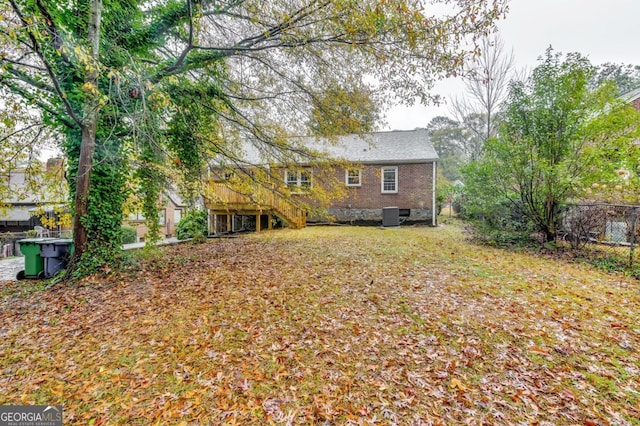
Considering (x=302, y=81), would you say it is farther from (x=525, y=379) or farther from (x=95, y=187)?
(x=525, y=379)

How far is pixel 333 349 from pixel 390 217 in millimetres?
12526

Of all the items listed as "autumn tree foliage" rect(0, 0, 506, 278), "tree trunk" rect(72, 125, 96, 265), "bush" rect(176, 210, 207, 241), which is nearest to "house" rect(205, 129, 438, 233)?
"bush" rect(176, 210, 207, 241)

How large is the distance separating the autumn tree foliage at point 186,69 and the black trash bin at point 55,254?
68cm

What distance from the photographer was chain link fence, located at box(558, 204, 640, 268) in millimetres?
6910

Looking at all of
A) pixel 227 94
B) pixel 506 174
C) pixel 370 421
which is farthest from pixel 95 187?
pixel 506 174

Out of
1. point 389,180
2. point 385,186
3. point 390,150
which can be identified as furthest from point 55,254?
point 390,150

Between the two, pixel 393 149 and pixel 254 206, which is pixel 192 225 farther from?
pixel 393 149

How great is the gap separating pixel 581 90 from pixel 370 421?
9.11 m

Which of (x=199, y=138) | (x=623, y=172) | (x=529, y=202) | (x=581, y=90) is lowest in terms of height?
(x=529, y=202)

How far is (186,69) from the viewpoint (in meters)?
6.80

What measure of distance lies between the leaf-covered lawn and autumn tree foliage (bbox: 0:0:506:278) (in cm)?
263

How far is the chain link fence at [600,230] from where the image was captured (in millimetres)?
6910

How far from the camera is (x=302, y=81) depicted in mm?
7422

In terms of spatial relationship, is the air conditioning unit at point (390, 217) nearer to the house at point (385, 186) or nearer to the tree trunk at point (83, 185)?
the house at point (385, 186)
